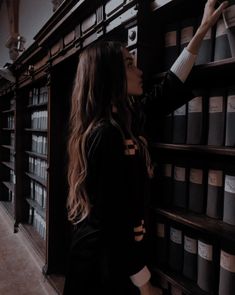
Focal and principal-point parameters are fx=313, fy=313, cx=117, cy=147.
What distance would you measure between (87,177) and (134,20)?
2.43 ft

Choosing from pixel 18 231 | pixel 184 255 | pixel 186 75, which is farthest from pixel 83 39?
pixel 18 231

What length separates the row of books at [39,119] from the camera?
130 inches

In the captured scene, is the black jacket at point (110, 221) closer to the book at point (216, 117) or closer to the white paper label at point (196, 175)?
the book at point (216, 117)

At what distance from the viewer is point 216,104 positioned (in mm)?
1208

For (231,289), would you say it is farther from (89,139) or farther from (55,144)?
(55,144)

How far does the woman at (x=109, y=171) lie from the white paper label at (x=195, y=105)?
0.19ft

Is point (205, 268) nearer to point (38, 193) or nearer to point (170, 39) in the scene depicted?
point (170, 39)

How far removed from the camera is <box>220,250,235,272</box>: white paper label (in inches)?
44.5

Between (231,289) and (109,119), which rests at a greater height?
(109,119)

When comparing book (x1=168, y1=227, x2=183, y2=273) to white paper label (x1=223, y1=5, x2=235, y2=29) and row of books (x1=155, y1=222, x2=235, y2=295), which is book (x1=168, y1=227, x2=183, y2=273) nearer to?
row of books (x1=155, y1=222, x2=235, y2=295)

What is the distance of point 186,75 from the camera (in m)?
1.21

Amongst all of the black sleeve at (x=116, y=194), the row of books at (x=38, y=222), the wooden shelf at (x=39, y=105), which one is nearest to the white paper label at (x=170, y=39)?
the black sleeve at (x=116, y=194)

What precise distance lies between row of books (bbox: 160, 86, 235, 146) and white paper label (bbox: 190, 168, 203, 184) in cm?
13

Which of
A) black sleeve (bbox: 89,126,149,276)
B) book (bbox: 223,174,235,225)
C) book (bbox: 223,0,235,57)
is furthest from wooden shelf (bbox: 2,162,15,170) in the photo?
book (bbox: 223,0,235,57)
